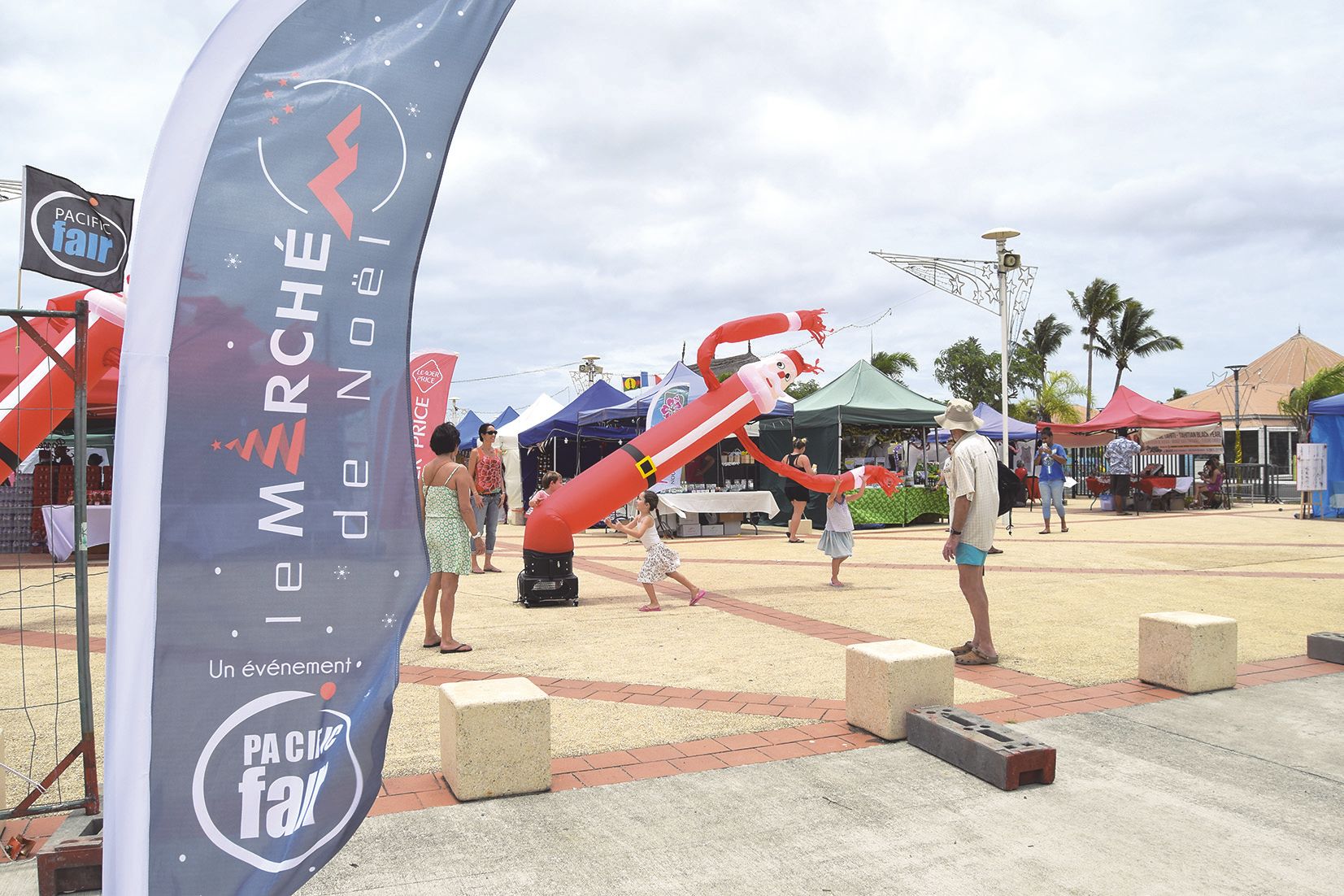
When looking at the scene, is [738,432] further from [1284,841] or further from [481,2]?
[481,2]

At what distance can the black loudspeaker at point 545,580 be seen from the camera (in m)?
8.66

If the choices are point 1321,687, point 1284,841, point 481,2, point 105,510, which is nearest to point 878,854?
point 1284,841

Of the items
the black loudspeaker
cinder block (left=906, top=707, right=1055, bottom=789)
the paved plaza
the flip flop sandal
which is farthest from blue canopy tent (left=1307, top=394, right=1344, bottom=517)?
cinder block (left=906, top=707, right=1055, bottom=789)

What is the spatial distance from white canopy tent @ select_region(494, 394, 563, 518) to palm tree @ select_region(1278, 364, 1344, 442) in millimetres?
26750

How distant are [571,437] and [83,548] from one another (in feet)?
54.4

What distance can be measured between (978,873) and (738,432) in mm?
8420

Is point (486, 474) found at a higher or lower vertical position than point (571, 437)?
lower

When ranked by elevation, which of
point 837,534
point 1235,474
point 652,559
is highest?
point 1235,474

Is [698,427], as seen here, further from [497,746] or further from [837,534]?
[497,746]

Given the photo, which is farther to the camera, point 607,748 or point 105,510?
point 105,510

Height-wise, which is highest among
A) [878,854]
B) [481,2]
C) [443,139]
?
[481,2]

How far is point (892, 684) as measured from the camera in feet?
14.5

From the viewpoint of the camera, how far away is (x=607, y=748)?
434 cm

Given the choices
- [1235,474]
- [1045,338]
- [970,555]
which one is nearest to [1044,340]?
[1045,338]
